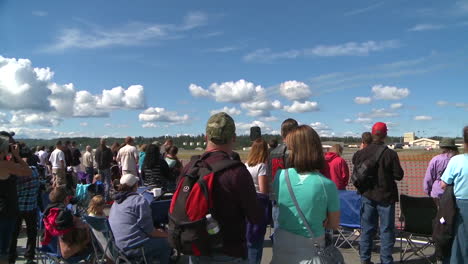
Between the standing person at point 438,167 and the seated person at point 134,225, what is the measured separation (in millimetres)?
4116

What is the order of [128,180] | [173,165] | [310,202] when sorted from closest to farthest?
[310,202] → [128,180] → [173,165]

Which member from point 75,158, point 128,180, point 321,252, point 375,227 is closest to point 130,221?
point 128,180

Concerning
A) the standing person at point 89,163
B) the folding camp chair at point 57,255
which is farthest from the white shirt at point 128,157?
the folding camp chair at point 57,255

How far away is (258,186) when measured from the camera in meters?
5.07

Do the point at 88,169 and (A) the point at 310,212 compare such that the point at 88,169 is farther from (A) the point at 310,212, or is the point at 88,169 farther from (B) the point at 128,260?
(A) the point at 310,212

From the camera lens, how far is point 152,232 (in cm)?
446

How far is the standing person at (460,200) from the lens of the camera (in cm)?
385

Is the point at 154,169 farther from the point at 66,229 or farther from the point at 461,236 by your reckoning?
the point at 461,236

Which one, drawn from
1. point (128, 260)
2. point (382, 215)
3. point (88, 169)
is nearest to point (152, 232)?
point (128, 260)

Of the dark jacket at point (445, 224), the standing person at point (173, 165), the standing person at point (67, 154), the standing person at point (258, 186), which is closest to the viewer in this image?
the dark jacket at point (445, 224)

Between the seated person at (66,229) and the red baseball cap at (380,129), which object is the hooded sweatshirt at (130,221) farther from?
the red baseball cap at (380,129)

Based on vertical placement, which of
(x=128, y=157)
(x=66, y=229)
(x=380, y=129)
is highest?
(x=380, y=129)

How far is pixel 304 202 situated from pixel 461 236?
251 centimetres

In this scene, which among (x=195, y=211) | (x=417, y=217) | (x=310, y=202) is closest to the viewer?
(x=195, y=211)
